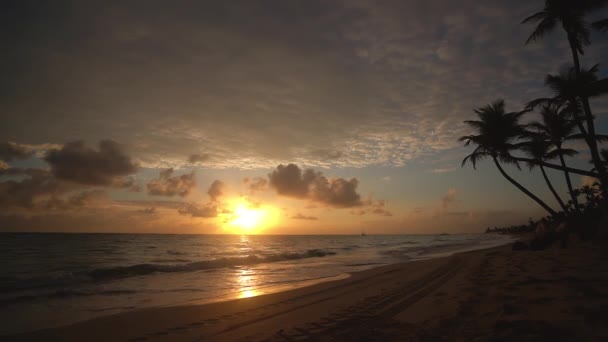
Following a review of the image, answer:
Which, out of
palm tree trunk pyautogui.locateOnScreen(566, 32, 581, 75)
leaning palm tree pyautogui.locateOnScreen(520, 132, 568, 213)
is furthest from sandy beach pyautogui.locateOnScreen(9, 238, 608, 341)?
leaning palm tree pyautogui.locateOnScreen(520, 132, 568, 213)

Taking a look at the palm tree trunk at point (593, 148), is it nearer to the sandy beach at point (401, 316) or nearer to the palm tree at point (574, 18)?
the palm tree at point (574, 18)

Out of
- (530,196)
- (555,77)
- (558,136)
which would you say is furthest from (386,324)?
(558,136)

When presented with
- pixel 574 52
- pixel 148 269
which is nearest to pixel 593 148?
pixel 574 52

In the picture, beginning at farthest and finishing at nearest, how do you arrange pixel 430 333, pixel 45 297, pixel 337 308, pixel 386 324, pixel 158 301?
pixel 45 297
pixel 158 301
pixel 337 308
pixel 386 324
pixel 430 333

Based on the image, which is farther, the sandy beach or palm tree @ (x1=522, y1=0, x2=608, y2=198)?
palm tree @ (x1=522, y1=0, x2=608, y2=198)

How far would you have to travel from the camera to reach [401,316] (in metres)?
6.50

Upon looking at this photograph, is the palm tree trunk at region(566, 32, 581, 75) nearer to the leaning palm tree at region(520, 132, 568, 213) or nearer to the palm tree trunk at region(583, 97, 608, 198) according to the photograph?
the palm tree trunk at region(583, 97, 608, 198)

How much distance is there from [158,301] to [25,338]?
3.78 meters

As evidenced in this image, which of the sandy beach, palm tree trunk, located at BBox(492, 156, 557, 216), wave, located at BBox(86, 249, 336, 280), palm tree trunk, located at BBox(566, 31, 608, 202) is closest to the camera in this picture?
the sandy beach

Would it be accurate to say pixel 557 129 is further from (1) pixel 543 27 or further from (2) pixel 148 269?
(2) pixel 148 269

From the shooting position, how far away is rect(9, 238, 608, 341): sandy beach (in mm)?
5000

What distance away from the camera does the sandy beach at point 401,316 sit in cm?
500

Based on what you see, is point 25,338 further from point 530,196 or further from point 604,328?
point 530,196

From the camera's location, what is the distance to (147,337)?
6.09 meters
